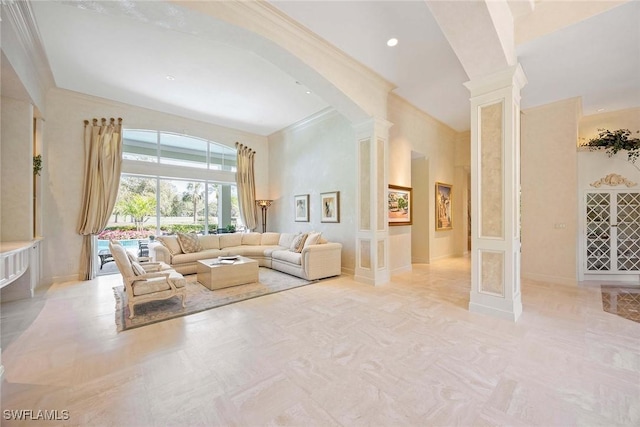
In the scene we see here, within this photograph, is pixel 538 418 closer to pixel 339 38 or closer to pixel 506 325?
pixel 506 325

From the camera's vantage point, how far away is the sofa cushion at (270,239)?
748cm

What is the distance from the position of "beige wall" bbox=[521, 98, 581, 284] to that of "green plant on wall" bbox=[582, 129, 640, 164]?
18.8 inches

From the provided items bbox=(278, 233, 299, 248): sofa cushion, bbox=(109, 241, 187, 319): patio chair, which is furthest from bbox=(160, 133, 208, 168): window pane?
bbox=(109, 241, 187, 319): patio chair

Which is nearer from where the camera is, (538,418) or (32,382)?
(538,418)

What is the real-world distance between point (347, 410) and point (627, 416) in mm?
1918

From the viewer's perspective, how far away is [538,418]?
1.74m

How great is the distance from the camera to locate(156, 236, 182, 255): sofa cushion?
5957 mm

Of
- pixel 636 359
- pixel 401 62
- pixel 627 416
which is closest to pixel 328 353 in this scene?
pixel 627 416

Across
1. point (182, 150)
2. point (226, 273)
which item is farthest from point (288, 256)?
point (182, 150)

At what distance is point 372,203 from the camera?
5.05m

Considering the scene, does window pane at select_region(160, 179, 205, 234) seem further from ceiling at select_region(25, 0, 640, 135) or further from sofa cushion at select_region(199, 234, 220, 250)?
ceiling at select_region(25, 0, 640, 135)

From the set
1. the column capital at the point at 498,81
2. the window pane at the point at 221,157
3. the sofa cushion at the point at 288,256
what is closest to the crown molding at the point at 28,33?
the window pane at the point at 221,157

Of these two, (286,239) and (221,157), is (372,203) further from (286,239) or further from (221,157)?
(221,157)

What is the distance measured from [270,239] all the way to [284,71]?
4693 mm
